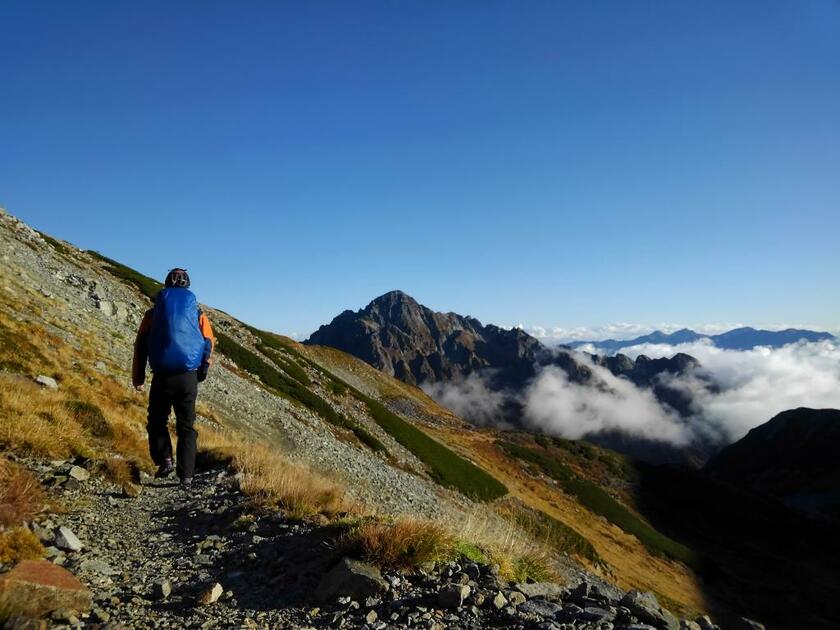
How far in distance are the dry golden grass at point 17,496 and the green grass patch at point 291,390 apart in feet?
132

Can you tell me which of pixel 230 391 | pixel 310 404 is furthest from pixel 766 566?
pixel 230 391

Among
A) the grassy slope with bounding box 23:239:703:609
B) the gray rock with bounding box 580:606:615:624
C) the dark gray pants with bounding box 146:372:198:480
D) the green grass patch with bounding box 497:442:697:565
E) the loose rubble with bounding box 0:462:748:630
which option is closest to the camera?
the loose rubble with bounding box 0:462:748:630

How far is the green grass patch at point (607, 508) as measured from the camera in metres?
73.3

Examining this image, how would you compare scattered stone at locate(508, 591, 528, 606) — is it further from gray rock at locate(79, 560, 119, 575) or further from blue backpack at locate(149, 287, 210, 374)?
blue backpack at locate(149, 287, 210, 374)

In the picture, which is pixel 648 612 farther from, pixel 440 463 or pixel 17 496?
pixel 440 463

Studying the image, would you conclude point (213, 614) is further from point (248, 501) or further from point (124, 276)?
point (124, 276)

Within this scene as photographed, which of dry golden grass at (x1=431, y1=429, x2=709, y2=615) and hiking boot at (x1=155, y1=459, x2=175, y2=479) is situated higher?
hiking boot at (x1=155, y1=459, x2=175, y2=479)

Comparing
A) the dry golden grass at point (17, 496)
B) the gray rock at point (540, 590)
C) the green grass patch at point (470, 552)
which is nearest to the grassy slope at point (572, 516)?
the green grass patch at point (470, 552)

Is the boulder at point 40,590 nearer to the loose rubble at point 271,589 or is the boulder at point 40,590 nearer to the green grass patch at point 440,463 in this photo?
the loose rubble at point 271,589

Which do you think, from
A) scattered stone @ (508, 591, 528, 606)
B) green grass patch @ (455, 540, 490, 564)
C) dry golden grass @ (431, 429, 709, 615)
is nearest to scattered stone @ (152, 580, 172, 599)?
green grass patch @ (455, 540, 490, 564)

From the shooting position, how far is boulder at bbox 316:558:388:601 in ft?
18.4

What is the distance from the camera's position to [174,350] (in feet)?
28.8

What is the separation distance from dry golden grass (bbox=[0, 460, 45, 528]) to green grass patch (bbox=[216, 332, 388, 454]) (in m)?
40.2

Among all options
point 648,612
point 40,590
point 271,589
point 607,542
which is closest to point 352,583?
point 271,589
